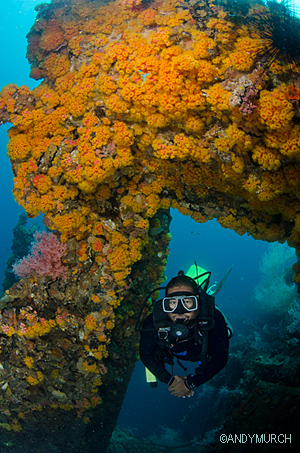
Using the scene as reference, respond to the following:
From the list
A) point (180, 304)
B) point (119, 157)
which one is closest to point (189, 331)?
point (180, 304)

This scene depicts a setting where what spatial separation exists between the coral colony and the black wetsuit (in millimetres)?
1192

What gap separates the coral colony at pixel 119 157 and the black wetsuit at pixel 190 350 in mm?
1192

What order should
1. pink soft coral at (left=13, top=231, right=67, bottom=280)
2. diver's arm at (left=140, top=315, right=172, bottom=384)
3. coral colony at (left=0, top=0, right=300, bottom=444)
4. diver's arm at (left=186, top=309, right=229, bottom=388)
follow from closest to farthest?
coral colony at (left=0, top=0, right=300, bottom=444) < diver's arm at (left=186, top=309, right=229, bottom=388) < diver's arm at (left=140, top=315, right=172, bottom=384) < pink soft coral at (left=13, top=231, right=67, bottom=280)

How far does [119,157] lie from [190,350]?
10.4ft

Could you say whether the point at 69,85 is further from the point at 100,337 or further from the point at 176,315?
the point at 100,337

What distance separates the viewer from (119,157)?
3.87 m

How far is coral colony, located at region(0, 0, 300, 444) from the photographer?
315 centimetres

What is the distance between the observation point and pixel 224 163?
139 inches

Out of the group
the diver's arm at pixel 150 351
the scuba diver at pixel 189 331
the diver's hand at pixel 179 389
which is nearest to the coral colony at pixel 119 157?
the diver's arm at pixel 150 351

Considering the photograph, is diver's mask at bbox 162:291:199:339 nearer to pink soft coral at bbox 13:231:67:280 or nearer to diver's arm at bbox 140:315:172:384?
Answer: diver's arm at bbox 140:315:172:384

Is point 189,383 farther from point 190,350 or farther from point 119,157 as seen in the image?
point 119,157

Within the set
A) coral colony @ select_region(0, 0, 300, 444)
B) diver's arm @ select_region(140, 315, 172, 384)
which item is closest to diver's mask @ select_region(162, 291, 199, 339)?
diver's arm @ select_region(140, 315, 172, 384)

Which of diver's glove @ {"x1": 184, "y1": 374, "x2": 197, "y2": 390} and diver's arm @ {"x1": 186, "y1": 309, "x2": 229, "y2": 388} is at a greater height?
diver's arm @ {"x1": 186, "y1": 309, "x2": 229, "y2": 388}

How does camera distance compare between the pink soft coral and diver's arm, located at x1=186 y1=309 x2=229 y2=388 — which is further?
the pink soft coral
